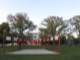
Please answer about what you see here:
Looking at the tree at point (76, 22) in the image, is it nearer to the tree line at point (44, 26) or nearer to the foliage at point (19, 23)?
the tree line at point (44, 26)

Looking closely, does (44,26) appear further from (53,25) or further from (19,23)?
(19,23)

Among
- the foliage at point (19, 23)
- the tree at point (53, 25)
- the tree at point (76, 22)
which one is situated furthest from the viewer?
the tree at point (76, 22)

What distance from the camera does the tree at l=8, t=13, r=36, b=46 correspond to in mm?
77463

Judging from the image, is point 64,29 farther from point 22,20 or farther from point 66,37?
point 22,20

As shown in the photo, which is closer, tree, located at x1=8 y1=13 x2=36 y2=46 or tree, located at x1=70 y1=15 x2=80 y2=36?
tree, located at x1=8 y1=13 x2=36 y2=46

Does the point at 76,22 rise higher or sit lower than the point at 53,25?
higher

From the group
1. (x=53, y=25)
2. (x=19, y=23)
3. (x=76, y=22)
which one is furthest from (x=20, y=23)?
(x=76, y=22)

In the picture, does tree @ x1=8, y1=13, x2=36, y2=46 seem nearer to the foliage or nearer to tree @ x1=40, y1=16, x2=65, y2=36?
the foliage

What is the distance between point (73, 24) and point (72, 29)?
2.21 meters

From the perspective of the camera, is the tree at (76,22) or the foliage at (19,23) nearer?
the foliage at (19,23)

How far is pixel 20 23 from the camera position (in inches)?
3063

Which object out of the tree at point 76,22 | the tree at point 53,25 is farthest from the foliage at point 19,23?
the tree at point 76,22

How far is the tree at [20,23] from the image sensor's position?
254 ft

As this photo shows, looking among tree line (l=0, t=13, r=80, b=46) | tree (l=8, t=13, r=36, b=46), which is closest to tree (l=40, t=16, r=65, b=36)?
tree line (l=0, t=13, r=80, b=46)
